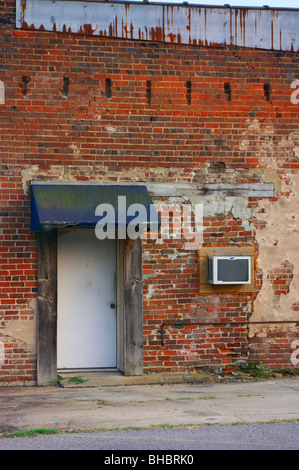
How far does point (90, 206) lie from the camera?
8898 millimetres

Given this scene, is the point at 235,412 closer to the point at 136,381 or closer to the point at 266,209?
the point at 136,381

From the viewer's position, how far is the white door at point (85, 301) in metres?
9.60

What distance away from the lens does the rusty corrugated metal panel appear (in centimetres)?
933

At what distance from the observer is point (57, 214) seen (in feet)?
28.2

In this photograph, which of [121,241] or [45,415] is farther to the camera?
[121,241]

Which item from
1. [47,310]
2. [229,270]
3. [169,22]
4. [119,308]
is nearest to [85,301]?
[119,308]

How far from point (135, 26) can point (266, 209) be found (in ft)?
11.2

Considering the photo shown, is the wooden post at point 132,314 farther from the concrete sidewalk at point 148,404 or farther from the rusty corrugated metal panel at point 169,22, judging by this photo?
the rusty corrugated metal panel at point 169,22

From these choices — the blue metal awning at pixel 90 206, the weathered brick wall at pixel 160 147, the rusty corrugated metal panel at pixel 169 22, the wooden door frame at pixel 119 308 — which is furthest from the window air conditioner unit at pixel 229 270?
the rusty corrugated metal panel at pixel 169 22

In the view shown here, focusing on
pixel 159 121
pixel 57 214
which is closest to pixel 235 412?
pixel 57 214

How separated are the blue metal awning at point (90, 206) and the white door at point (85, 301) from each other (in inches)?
30.7

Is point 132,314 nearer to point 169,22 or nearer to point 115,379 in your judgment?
point 115,379

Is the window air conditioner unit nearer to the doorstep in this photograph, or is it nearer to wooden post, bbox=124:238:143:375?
wooden post, bbox=124:238:143:375

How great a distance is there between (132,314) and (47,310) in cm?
125
